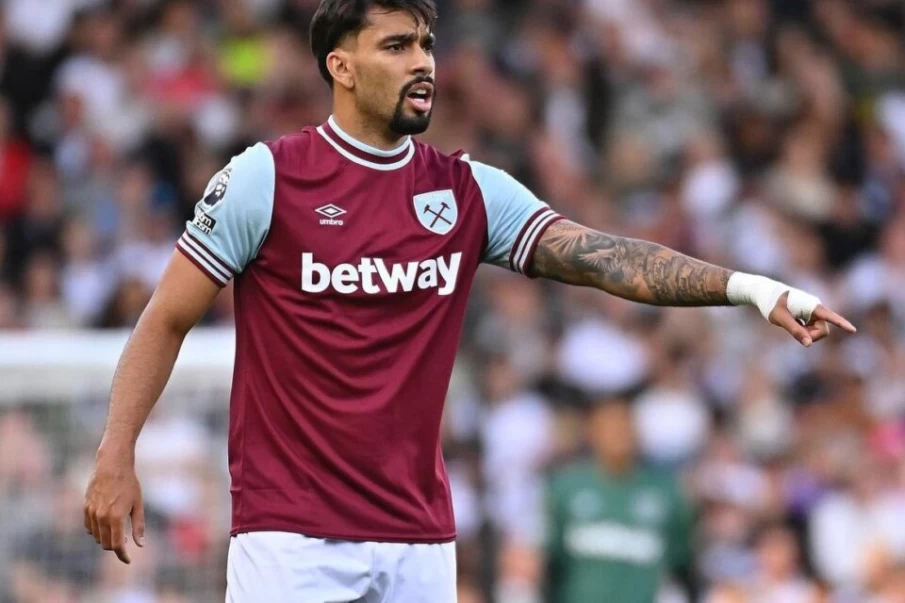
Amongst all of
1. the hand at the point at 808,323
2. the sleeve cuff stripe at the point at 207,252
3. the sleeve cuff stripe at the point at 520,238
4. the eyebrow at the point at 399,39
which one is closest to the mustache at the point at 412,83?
the eyebrow at the point at 399,39

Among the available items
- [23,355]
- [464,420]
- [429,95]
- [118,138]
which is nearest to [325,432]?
[429,95]

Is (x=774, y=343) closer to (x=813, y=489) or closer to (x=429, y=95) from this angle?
(x=813, y=489)

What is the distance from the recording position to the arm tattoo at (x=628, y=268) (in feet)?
15.9

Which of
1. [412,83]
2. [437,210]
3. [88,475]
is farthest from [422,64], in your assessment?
[88,475]

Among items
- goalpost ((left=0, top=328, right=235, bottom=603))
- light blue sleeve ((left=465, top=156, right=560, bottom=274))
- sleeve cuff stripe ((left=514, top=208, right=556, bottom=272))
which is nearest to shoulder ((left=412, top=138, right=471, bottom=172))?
light blue sleeve ((left=465, top=156, right=560, bottom=274))

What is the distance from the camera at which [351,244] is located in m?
4.82

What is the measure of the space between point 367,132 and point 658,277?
0.91 metres

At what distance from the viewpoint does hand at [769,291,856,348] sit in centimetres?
452

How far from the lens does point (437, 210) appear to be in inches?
196

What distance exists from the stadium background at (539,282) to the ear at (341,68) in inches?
159

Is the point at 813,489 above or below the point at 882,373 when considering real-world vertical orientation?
below

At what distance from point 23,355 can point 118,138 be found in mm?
4627

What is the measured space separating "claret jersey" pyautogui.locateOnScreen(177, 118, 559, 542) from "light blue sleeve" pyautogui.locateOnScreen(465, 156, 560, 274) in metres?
0.21

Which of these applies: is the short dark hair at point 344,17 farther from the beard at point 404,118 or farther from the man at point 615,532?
the man at point 615,532
